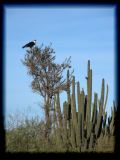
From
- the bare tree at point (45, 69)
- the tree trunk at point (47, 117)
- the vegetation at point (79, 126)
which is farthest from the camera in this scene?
the bare tree at point (45, 69)

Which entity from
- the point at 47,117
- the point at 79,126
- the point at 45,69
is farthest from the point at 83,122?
the point at 45,69

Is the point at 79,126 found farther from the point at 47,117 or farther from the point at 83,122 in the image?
the point at 47,117

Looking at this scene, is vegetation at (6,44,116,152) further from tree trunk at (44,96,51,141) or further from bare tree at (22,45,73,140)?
bare tree at (22,45,73,140)

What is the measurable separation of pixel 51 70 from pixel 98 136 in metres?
4.70

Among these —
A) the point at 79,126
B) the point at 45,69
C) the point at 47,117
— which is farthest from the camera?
the point at 45,69

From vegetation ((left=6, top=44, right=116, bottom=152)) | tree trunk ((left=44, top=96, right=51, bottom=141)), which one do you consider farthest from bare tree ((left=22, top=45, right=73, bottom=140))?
vegetation ((left=6, top=44, right=116, bottom=152))

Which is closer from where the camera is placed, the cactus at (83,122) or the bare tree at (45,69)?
the cactus at (83,122)

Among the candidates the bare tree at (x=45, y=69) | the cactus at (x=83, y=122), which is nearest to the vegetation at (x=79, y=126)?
the cactus at (x=83, y=122)

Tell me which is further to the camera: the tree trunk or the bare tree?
the bare tree

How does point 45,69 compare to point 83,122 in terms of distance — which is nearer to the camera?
point 83,122

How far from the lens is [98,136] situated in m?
7.91

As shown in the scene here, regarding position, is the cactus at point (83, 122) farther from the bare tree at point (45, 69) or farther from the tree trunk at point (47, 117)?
the bare tree at point (45, 69)

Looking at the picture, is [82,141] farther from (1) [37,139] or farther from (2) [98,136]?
(1) [37,139]

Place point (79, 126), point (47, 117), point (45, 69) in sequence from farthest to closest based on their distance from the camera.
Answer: point (45, 69) → point (47, 117) → point (79, 126)
